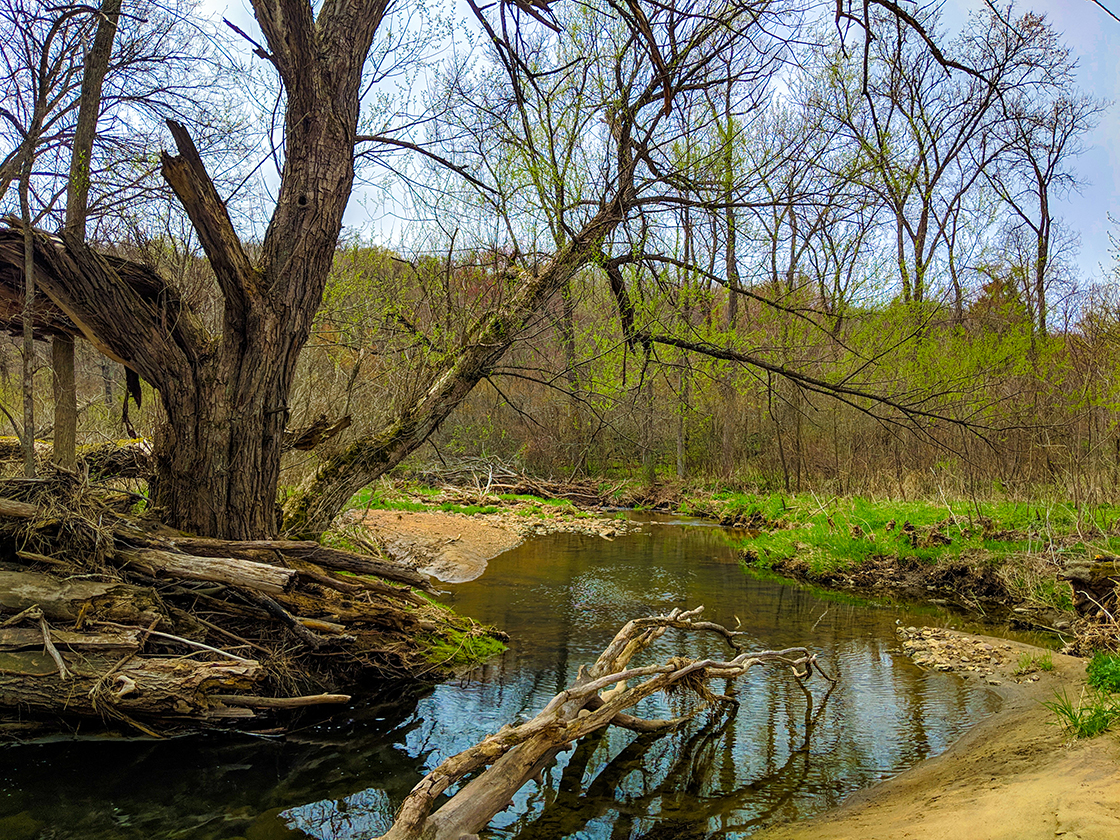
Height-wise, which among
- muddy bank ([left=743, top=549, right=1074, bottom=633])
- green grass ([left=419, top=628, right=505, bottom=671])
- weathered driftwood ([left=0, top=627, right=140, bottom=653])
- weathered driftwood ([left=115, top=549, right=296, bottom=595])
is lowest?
muddy bank ([left=743, top=549, right=1074, bottom=633])

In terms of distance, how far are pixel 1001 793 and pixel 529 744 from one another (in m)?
2.49

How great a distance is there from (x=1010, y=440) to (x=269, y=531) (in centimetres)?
1330

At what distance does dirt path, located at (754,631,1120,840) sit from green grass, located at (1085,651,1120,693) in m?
0.40

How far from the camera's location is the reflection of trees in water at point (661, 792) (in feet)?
12.3

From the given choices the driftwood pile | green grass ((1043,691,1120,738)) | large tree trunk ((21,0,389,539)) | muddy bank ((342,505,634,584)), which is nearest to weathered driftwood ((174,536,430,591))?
the driftwood pile

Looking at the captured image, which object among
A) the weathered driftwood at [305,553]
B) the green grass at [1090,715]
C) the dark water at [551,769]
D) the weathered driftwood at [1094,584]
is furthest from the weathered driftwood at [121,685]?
the weathered driftwood at [1094,584]

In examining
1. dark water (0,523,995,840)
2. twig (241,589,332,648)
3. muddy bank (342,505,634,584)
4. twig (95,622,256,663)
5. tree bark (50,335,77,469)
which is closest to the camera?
dark water (0,523,995,840)

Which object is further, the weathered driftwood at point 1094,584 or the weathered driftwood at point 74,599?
the weathered driftwood at point 1094,584

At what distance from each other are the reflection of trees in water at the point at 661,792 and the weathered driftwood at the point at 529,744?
246 mm

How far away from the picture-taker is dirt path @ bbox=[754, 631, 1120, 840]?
3.03 m

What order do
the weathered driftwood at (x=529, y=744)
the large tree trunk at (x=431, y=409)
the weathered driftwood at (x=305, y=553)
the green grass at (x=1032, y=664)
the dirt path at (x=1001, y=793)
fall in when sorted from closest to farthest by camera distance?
the weathered driftwood at (x=529, y=744) < the dirt path at (x=1001, y=793) < the weathered driftwood at (x=305, y=553) < the green grass at (x=1032, y=664) < the large tree trunk at (x=431, y=409)

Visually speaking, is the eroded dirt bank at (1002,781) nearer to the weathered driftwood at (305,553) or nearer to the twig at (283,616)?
the twig at (283,616)

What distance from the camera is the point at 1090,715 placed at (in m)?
4.21

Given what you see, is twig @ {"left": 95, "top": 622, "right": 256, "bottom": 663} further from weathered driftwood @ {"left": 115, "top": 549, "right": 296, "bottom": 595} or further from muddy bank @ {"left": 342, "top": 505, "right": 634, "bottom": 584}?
muddy bank @ {"left": 342, "top": 505, "right": 634, "bottom": 584}
